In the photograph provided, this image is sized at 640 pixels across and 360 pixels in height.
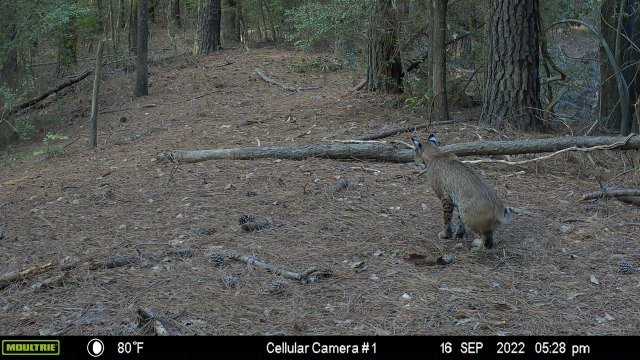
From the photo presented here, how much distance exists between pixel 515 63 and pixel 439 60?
4.18 ft

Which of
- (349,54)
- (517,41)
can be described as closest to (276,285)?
(517,41)

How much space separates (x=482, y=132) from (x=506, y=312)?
5.75m

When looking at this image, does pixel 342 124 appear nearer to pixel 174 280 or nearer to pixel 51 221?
pixel 51 221

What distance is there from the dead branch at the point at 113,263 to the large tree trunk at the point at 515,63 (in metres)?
6.52

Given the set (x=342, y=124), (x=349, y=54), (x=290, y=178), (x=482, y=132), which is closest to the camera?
(x=290, y=178)

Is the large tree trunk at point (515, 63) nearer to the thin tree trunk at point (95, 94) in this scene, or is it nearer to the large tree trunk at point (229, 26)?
the thin tree trunk at point (95, 94)

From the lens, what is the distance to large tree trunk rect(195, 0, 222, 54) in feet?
74.6

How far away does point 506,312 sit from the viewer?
547 cm

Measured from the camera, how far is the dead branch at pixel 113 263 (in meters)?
6.63

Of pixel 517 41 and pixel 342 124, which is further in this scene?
pixel 342 124

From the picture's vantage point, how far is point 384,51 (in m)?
14.3

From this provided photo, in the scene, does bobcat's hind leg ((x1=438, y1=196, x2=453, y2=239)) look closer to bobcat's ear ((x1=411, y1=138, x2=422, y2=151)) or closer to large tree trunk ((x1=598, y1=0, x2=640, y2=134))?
bobcat's ear ((x1=411, y1=138, x2=422, y2=151))
